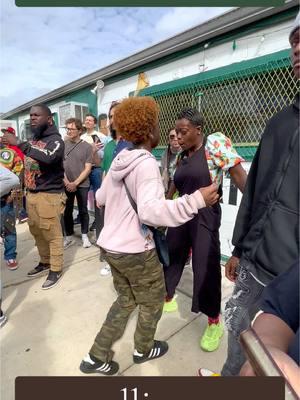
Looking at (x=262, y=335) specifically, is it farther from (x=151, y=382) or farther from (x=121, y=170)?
(x=121, y=170)

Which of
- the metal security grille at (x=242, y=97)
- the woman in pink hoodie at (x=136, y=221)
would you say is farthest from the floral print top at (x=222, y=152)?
the metal security grille at (x=242, y=97)

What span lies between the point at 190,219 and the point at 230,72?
2488 millimetres

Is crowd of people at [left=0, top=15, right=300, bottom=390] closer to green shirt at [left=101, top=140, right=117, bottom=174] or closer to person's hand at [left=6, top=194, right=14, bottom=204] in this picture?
green shirt at [left=101, top=140, right=117, bottom=174]

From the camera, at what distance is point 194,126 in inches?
81.1

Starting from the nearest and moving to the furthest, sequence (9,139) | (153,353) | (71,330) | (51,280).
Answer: (153,353), (71,330), (9,139), (51,280)

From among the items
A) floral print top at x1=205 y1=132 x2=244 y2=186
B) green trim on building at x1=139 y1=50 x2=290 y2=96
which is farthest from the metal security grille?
floral print top at x1=205 y1=132 x2=244 y2=186

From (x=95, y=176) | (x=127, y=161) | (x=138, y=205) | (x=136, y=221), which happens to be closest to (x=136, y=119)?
(x=127, y=161)

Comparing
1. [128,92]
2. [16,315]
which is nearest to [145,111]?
[16,315]

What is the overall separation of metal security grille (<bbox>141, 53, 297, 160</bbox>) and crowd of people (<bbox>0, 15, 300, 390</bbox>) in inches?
54.9

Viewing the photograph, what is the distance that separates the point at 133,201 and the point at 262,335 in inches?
38.6

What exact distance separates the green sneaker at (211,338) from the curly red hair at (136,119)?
1582 millimetres

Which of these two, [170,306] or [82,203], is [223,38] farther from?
[170,306]

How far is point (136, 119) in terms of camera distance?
1.53 m

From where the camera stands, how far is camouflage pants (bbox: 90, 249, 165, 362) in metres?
1.65
